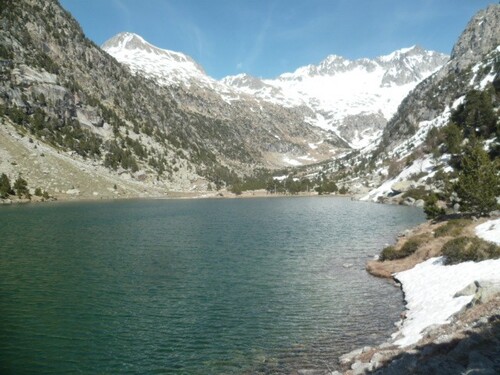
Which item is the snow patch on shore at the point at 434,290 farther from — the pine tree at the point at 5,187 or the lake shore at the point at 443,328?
the pine tree at the point at 5,187

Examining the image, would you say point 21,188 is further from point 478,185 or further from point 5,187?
point 478,185

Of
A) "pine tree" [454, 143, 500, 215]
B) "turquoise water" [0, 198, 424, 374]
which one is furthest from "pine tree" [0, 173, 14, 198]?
"pine tree" [454, 143, 500, 215]

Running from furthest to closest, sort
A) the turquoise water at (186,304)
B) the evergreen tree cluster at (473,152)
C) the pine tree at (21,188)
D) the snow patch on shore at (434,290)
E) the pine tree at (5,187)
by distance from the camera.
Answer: the pine tree at (21,188)
the pine tree at (5,187)
the evergreen tree cluster at (473,152)
the snow patch on shore at (434,290)
the turquoise water at (186,304)

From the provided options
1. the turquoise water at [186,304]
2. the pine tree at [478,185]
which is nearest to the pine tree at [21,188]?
the turquoise water at [186,304]

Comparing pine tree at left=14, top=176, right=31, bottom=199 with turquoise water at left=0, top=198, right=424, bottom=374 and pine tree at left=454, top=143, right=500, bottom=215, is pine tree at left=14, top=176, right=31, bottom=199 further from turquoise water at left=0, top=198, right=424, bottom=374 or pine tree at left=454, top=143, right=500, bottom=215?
pine tree at left=454, top=143, right=500, bottom=215

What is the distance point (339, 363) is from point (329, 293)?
14164 mm

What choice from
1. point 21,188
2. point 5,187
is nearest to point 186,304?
point 5,187

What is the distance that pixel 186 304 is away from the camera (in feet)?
112

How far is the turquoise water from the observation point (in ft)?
79.1

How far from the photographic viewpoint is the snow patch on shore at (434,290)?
2556cm

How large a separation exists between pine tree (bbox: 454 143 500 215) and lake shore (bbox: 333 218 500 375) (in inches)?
586

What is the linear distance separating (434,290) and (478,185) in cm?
2942

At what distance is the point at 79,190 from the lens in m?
170

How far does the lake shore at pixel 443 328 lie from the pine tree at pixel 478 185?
1488 centimetres
